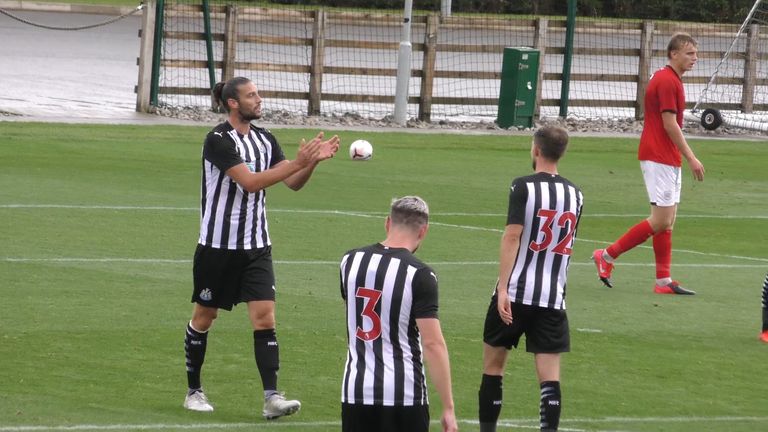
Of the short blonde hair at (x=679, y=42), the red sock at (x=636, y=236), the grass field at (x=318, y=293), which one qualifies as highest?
the short blonde hair at (x=679, y=42)

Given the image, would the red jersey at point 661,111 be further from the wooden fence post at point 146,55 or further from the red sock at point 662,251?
the wooden fence post at point 146,55

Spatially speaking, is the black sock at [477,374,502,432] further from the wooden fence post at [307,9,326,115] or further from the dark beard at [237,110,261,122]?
the wooden fence post at [307,9,326,115]

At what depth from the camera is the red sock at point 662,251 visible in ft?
44.5

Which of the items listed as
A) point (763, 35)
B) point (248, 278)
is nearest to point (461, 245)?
point (248, 278)

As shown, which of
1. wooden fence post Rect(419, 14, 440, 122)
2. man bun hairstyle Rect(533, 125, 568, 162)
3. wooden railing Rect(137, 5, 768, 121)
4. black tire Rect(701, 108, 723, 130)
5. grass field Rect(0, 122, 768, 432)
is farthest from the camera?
black tire Rect(701, 108, 723, 130)

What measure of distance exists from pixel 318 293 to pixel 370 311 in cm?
661

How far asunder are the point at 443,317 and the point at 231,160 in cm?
379

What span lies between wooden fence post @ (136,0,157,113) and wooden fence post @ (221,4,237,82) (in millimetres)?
1469

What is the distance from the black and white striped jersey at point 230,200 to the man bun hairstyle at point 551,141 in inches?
75.1

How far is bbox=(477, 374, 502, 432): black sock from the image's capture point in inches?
324

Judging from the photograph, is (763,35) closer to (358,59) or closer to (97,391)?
(358,59)

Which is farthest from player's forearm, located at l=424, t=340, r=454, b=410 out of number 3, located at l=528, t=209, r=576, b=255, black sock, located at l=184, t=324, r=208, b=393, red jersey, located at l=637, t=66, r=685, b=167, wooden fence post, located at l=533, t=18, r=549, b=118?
wooden fence post, located at l=533, t=18, r=549, b=118

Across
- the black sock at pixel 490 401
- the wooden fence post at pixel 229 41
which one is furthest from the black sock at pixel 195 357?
the wooden fence post at pixel 229 41

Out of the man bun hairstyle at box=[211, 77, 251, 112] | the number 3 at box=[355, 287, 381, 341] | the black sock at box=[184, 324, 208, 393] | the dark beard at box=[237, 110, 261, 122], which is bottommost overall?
the black sock at box=[184, 324, 208, 393]
